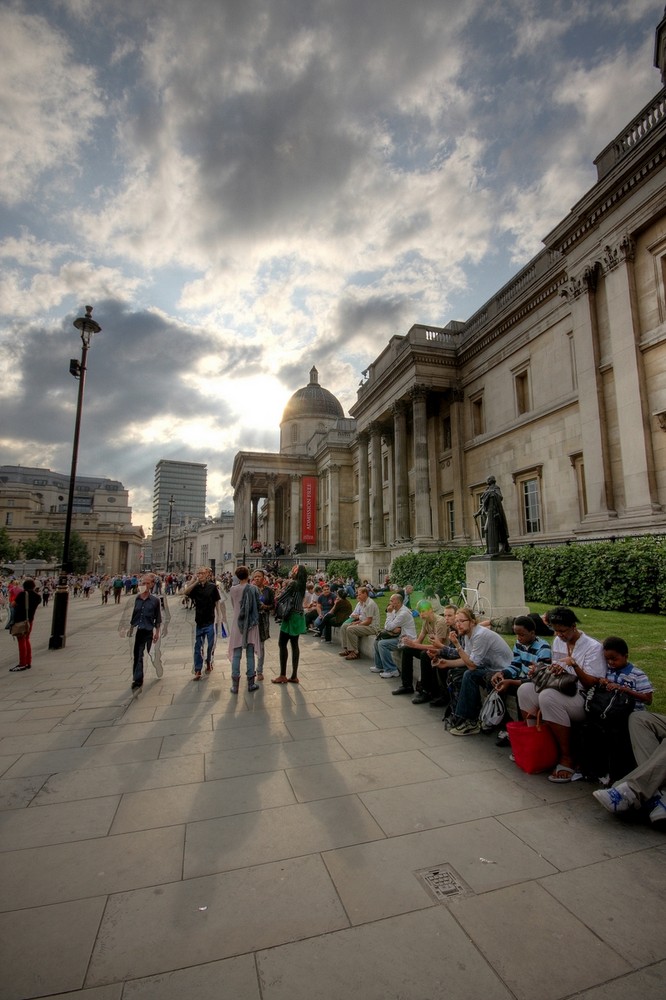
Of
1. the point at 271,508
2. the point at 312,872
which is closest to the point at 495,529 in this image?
the point at 312,872

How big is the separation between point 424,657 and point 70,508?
10014 mm

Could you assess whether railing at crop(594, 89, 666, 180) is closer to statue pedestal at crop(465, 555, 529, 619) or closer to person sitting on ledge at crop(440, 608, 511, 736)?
statue pedestal at crop(465, 555, 529, 619)

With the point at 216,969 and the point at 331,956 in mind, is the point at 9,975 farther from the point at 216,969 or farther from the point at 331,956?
the point at 331,956

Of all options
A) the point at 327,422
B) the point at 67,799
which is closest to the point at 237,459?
the point at 327,422

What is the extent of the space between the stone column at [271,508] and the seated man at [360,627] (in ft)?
140

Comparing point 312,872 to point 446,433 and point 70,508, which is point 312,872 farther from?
point 446,433

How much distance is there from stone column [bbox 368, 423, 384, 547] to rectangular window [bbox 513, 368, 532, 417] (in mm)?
10080

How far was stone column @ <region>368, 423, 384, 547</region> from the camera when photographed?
29.8 meters

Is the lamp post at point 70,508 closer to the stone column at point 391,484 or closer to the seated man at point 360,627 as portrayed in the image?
the seated man at point 360,627

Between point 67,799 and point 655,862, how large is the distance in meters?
4.30

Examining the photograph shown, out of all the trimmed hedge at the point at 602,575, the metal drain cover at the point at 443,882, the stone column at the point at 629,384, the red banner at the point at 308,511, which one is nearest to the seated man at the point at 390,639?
the metal drain cover at the point at 443,882

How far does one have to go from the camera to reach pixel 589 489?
15258mm

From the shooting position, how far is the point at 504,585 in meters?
10.4

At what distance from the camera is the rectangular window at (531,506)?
1991cm
